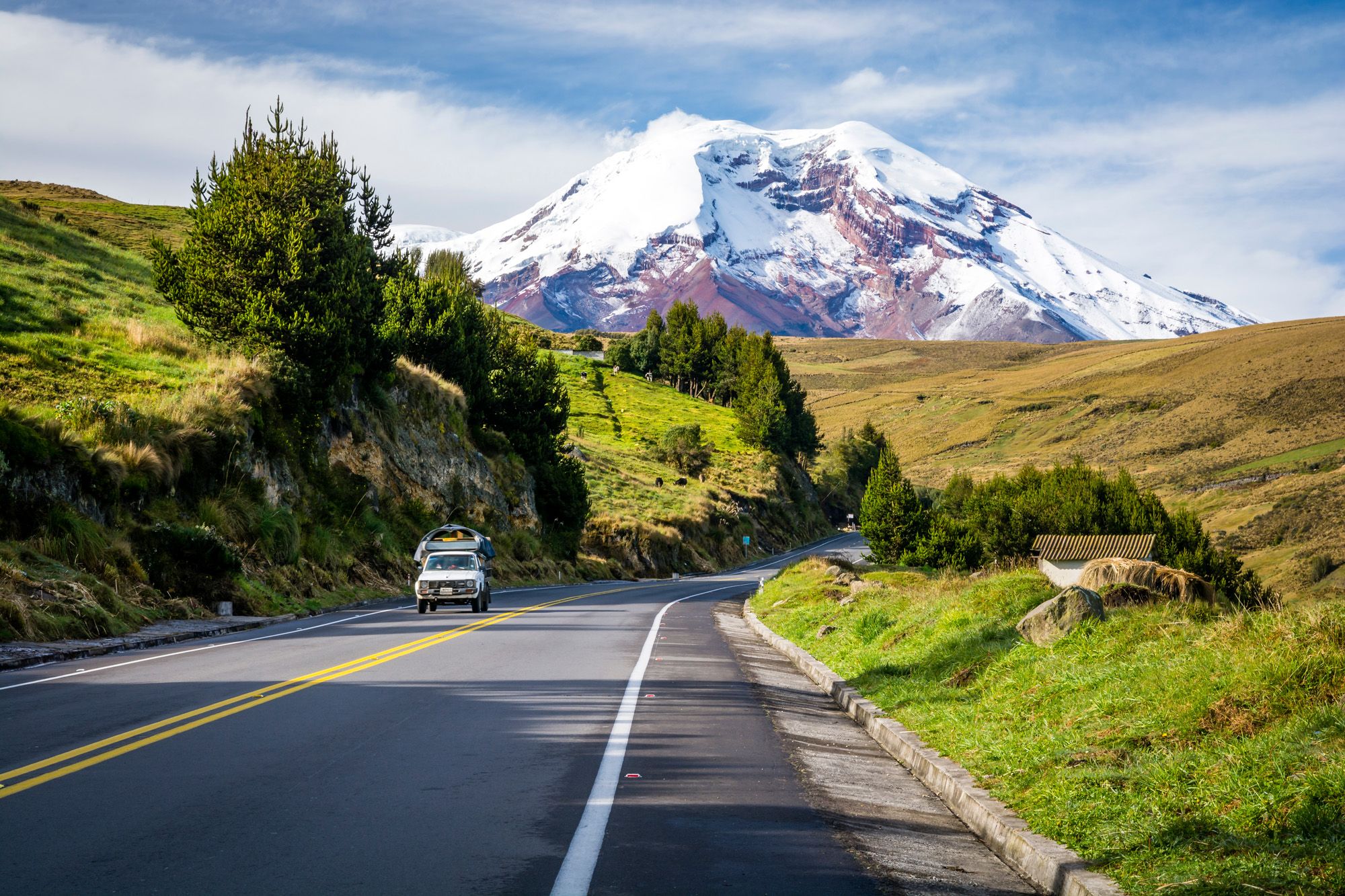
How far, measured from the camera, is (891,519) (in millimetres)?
84938

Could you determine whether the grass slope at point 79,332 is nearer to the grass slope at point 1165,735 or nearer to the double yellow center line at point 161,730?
the double yellow center line at point 161,730

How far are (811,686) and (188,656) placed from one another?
8734 millimetres

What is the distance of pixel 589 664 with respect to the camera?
1527 cm

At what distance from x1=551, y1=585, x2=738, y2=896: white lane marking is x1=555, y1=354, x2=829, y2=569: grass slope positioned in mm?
56236

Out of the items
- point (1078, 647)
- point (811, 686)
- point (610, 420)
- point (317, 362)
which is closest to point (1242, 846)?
point (1078, 647)

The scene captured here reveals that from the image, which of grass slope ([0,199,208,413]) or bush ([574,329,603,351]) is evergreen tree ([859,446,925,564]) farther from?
bush ([574,329,603,351])

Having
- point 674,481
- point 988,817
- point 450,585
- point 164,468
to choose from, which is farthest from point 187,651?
point 674,481

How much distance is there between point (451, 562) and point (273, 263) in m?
12.1

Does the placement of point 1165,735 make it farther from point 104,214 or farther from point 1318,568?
point 1318,568

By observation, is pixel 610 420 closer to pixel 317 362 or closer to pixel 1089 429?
pixel 317 362

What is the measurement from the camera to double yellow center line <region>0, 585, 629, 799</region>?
24.2 ft

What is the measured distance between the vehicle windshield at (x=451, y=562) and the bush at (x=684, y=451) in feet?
224

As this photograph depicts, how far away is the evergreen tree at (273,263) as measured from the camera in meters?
33.7

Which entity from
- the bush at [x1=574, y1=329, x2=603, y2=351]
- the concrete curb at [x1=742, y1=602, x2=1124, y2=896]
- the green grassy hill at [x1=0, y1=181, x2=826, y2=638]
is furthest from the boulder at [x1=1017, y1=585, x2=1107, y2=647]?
the bush at [x1=574, y1=329, x2=603, y2=351]
